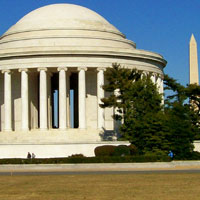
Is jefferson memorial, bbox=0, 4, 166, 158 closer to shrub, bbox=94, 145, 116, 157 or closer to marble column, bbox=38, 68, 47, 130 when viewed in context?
→ marble column, bbox=38, 68, 47, 130

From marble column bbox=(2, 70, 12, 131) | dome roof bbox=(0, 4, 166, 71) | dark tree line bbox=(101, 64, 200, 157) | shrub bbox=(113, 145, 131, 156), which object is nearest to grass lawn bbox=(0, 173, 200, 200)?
shrub bbox=(113, 145, 131, 156)

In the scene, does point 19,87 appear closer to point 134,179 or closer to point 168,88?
point 168,88

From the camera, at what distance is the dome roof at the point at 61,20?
90062 millimetres

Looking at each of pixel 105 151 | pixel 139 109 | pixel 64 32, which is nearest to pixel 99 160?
pixel 105 151

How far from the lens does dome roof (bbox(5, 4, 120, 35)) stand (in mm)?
90062

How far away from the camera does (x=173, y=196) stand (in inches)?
1238

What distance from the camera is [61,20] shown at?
91062mm

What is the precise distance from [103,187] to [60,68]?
159 feet

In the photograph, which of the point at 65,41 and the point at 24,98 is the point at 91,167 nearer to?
the point at 24,98

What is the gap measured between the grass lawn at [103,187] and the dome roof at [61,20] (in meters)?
48.4

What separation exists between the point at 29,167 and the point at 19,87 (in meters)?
34.3

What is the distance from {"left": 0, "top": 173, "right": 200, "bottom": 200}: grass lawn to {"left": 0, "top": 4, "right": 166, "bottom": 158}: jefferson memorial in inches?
1344

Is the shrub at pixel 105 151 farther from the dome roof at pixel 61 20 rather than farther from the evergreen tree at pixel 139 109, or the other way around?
the dome roof at pixel 61 20

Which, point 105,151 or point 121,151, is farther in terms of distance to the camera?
point 105,151
